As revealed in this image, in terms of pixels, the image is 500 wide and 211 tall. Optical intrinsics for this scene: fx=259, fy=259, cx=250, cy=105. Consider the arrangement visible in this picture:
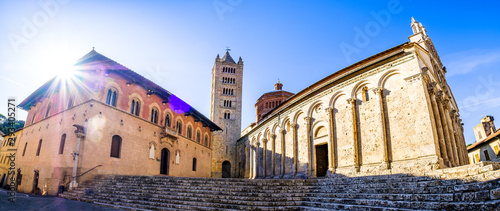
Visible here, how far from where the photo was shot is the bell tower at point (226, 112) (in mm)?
37188

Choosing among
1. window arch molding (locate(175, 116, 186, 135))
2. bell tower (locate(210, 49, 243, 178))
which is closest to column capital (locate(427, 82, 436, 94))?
window arch molding (locate(175, 116, 186, 135))

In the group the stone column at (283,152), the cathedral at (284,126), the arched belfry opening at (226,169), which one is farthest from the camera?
the arched belfry opening at (226,169)

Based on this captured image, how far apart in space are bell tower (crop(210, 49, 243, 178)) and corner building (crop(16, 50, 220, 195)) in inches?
482

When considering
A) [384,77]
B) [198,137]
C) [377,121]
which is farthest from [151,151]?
[384,77]

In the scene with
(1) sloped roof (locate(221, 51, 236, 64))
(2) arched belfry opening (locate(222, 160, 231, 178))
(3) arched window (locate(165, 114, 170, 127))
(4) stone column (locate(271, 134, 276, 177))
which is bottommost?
(2) arched belfry opening (locate(222, 160, 231, 178))

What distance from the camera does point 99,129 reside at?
53.6 feet

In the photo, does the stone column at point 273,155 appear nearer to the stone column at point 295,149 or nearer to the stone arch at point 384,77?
the stone column at point 295,149

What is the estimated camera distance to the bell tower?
3719 centimetres

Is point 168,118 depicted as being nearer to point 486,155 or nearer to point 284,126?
point 284,126

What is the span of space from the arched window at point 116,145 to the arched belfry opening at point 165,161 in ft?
15.8

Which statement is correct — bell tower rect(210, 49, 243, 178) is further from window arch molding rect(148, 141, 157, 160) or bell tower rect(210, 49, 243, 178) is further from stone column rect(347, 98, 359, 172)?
stone column rect(347, 98, 359, 172)

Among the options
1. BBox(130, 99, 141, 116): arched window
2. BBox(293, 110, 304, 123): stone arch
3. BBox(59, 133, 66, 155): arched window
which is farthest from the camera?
BBox(293, 110, 304, 123): stone arch

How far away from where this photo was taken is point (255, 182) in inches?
405

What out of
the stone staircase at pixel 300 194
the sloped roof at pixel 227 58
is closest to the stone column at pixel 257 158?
the stone staircase at pixel 300 194
